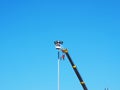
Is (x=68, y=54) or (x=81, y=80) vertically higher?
(x=68, y=54)

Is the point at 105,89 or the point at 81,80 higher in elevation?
the point at 105,89

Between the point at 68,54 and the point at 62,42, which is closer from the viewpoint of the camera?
the point at 62,42

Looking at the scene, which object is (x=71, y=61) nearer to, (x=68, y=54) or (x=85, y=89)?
(x=68, y=54)

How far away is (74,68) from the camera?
222 ft


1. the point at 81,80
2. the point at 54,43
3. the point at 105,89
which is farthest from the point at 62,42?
the point at 105,89

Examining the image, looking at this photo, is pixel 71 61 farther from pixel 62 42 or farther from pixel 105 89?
pixel 105 89

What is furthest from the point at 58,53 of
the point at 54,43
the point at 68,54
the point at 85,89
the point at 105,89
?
the point at 105,89

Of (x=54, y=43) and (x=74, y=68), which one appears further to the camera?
(x=74, y=68)

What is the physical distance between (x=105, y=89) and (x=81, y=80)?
64.4 ft

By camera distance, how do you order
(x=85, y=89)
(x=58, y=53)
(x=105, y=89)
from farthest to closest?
(x=105, y=89), (x=85, y=89), (x=58, y=53)

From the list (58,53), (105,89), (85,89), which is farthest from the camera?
(105,89)

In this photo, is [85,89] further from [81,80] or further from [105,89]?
[105,89]

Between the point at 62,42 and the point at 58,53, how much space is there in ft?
10.3

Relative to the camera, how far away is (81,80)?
67.8 metres
